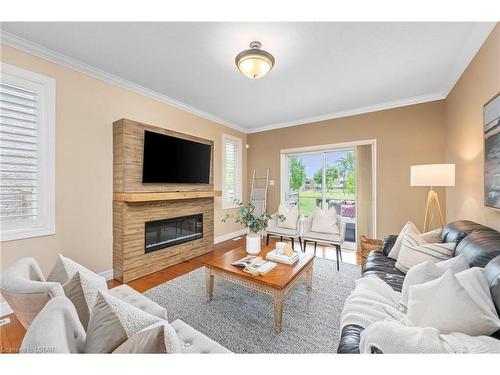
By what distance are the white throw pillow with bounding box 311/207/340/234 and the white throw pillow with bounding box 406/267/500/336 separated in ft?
7.27

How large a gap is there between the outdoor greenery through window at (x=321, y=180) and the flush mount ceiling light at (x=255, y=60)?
2.78 m

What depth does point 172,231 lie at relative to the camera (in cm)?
340

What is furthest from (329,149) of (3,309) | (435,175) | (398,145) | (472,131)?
(3,309)

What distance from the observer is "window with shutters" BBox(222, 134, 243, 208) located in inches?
185

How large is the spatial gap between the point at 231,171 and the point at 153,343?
4.40 m

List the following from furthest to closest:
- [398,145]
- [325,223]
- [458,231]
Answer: [398,145], [325,223], [458,231]

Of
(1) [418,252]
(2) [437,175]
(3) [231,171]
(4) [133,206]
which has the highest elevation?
(3) [231,171]

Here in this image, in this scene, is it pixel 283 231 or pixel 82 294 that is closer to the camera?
pixel 82 294

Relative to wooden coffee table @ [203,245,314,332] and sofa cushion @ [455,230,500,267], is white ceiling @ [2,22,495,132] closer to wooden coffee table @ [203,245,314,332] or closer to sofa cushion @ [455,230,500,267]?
sofa cushion @ [455,230,500,267]

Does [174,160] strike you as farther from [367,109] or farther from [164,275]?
[367,109]

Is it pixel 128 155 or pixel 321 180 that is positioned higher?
pixel 128 155

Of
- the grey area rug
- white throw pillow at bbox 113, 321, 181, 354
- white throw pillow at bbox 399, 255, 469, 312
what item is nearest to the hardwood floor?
the grey area rug

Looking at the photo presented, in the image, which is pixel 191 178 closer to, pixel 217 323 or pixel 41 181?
pixel 41 181
